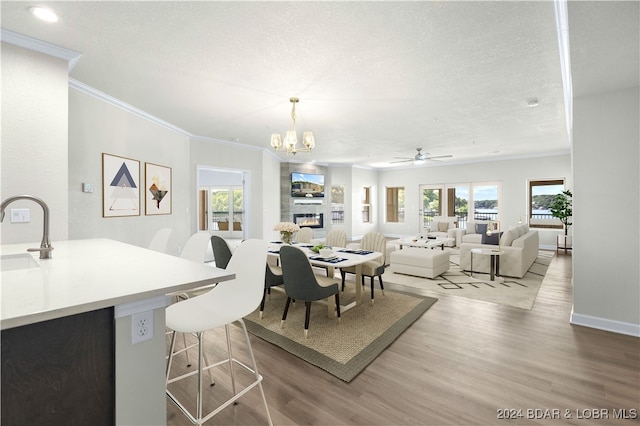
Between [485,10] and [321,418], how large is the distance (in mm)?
2954

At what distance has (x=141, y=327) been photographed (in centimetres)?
107

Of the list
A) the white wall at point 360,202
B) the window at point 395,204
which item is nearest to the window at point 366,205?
the white wall at point 360,202

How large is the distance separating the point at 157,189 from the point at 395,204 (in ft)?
29.2

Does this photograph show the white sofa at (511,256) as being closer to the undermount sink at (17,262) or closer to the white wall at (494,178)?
the white wall at (494,178)

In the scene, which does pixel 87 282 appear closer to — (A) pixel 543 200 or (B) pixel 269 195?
(B) pixel 269 195

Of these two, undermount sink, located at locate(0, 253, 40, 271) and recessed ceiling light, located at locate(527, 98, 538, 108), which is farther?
recessed ceiling light, located at locate(527, 98, 538, 108)

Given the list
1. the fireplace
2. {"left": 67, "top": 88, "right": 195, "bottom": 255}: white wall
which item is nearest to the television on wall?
the fireplace

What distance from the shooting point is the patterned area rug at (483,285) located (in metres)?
4.02

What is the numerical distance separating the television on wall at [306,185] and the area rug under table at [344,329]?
5.18m

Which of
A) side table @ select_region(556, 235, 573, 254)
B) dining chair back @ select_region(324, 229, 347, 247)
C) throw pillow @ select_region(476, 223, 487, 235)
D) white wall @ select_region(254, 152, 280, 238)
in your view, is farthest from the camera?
throw pillow @ select_region(476, 223, 487, 235)

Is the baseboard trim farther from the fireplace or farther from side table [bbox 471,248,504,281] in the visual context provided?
the fireplace

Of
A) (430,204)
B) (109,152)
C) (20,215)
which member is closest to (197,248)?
(20,215)

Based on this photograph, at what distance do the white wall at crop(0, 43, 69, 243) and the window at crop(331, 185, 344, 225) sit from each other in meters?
8.09

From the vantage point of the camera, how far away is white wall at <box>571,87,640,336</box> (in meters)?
2.90
